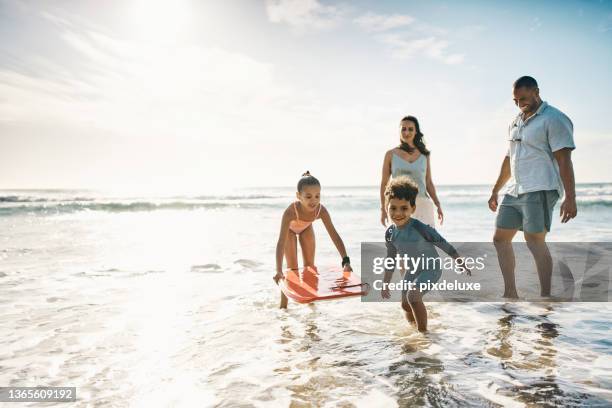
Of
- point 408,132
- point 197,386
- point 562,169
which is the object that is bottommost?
point 197,386

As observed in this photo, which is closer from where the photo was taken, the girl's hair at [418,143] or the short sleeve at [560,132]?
the short sleeve at [560,132]

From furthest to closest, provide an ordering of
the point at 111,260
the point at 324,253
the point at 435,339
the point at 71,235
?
the point at 71,235, the point at 324,253, the point at 111,260, the point at 435,339

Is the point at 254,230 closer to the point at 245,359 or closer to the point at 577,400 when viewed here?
the point at 245,359

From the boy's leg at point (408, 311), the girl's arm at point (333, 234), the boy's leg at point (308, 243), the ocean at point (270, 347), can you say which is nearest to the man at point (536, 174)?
the ocean at point (270, 347)

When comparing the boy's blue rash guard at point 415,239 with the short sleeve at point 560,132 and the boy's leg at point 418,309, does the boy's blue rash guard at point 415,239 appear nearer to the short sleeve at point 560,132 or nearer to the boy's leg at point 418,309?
the boy's leg at point 418,309

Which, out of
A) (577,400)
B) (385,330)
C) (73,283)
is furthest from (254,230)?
(577,400)

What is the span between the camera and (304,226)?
5133 mm

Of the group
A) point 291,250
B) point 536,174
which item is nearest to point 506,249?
point 536,174

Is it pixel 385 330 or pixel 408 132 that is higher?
pixel 408 132

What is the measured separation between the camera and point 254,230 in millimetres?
13859

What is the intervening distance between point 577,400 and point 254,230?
11.8 metres

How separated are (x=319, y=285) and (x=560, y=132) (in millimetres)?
3254

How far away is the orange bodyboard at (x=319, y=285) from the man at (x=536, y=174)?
2.05 m

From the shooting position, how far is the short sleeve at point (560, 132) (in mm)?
4332
